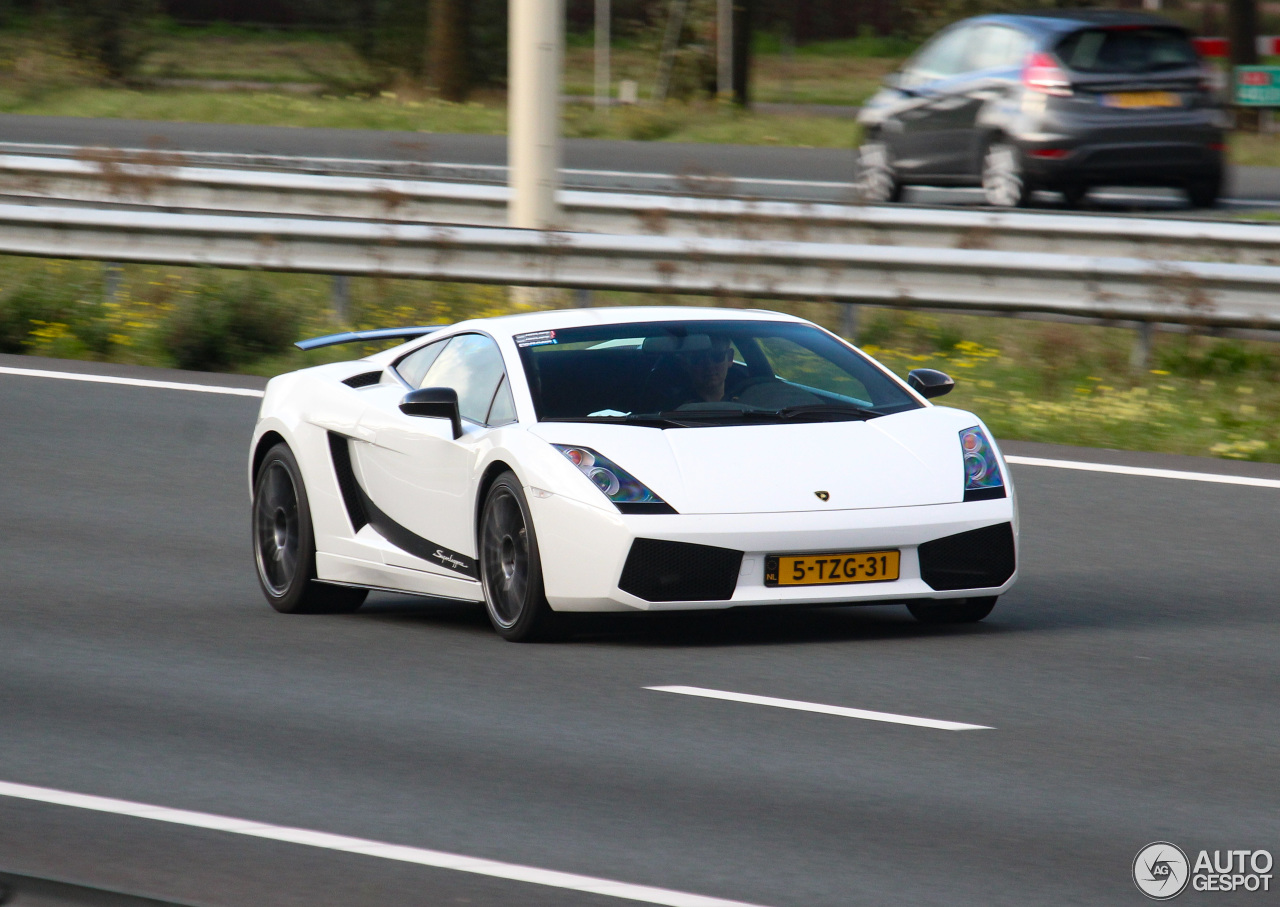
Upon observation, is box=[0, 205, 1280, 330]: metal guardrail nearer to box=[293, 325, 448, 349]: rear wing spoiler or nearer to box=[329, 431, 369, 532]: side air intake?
box=[293, 325, 448, 349]: rear wing spoiler

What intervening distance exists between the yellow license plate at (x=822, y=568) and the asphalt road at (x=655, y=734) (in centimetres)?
28

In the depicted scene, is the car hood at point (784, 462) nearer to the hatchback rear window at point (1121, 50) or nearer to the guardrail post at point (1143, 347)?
the guardrail post at point (1143, 347)

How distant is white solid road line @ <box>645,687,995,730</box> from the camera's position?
21.8ft

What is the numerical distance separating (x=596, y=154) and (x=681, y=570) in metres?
21.9

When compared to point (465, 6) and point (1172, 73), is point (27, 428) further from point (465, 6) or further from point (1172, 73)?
point (465, 6)

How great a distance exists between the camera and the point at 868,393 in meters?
8.48

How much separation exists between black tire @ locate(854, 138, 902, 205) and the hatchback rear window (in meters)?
2.35

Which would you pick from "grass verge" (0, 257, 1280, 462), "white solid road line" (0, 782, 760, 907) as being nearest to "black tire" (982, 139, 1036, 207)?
"grass verge" (0, 257, 1280, 462)

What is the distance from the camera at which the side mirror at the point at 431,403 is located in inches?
324

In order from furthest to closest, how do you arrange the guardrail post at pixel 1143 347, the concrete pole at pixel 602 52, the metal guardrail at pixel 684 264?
1. the concrete pole at pixel 602 52
2. the guardrail post at pixel 1143 347
3. the metal guardrail at pixel 684 264

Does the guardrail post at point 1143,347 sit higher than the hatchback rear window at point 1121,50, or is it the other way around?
the hatchback rear window at point 1121,50

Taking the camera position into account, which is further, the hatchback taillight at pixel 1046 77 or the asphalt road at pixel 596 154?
the asphalt road at pixel 596 154

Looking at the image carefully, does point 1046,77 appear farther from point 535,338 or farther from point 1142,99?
point 535,338

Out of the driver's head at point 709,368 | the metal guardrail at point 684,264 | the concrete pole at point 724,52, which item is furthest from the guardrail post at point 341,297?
the concrete pole at point 724,52
